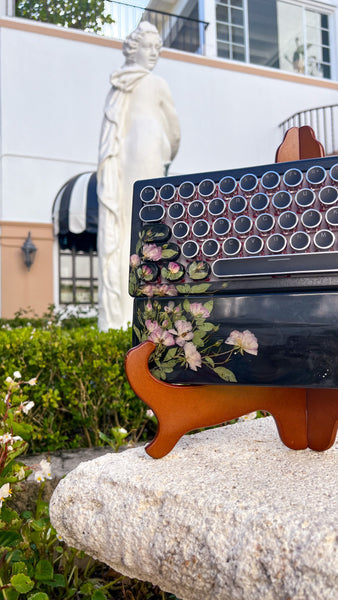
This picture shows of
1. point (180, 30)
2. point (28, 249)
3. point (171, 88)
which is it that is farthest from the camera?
point (180, 30)

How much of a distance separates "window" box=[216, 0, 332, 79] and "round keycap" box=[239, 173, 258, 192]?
30.9 feet

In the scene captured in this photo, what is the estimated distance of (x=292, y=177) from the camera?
987mm

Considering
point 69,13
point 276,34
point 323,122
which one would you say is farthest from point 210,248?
point 276,34

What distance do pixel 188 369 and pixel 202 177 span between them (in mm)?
400

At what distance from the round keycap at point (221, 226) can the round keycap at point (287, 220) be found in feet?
0.34

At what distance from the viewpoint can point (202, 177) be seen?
1.06m

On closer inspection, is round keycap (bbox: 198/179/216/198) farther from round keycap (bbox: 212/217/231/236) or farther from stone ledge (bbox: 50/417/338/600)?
stone ledge (bbox: 50/417/338/600)

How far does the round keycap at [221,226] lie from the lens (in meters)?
Result: 1.02

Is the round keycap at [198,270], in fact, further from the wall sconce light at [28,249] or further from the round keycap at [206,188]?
the wall sconce light at [28,249]

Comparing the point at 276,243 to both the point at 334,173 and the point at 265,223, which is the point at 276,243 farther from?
the point at 334,173

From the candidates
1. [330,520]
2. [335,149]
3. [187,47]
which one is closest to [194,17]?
A: [187,47]

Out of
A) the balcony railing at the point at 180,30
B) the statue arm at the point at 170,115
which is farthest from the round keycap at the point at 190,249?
the balcony railing at the point at 180,30

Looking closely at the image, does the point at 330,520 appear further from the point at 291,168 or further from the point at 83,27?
the point at 83,27

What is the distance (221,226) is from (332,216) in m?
0.22
